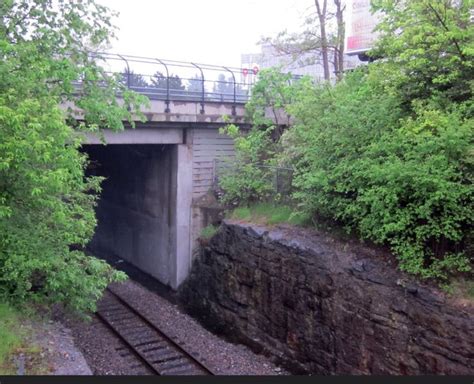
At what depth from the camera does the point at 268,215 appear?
14.9m

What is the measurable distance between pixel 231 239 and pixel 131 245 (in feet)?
24.8

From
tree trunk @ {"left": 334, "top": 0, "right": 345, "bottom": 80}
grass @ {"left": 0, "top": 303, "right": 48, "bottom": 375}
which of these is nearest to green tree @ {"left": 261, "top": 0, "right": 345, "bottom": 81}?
tree trunk @ {"left": 334, "top": 0, "right": 345, "bottom": 80}

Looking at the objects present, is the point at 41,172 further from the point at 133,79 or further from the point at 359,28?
the point at 359,28

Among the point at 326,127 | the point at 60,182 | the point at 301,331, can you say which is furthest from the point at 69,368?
the point at 326,127

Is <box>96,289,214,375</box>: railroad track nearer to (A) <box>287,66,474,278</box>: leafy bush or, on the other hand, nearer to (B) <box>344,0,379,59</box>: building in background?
(A) <box>287,66,474,278</box>: leafy bush

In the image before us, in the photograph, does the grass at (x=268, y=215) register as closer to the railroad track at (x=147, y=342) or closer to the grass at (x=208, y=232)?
the grass at (x=208, y=232)

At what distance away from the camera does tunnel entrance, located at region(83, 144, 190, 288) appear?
58.6 ft

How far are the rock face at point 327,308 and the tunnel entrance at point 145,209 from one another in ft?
7.63

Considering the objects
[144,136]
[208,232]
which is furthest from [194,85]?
[208,232]

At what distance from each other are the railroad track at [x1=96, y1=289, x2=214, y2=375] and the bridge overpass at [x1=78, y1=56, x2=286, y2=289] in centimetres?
273

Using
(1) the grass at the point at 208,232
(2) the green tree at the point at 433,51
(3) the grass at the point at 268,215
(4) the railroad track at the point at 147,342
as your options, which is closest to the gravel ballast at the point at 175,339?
(4) the railroad track at the point at 147,342

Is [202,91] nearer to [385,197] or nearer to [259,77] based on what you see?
[259,77]

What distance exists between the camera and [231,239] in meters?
15.1

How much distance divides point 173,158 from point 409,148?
32.7 feet
